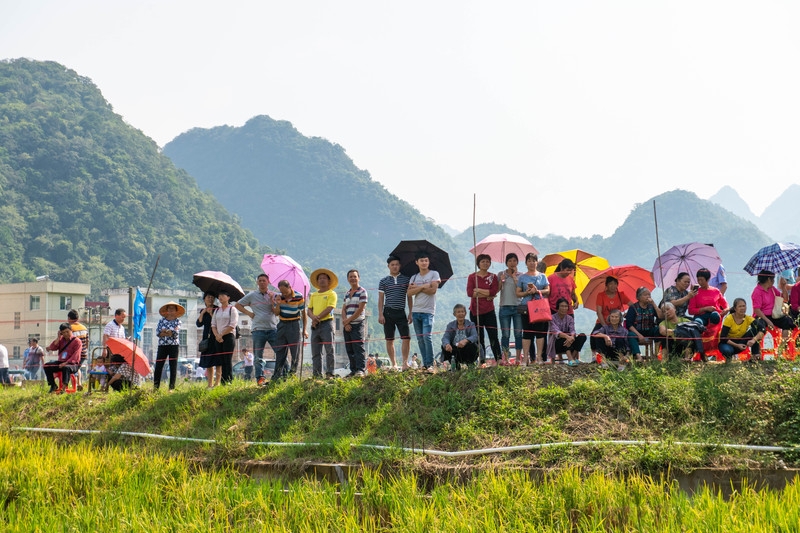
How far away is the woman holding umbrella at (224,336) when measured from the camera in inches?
485

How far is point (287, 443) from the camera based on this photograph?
9.34 m

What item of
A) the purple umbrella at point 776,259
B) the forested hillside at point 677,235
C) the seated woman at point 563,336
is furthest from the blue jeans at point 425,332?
the forested hillside at point 677,235

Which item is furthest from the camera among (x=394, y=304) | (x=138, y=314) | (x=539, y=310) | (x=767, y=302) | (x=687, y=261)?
(x=138, y=314)

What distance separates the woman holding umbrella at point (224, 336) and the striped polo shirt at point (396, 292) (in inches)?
95.1

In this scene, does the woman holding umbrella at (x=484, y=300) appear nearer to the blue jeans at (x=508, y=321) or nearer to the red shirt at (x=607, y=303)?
the blue jeans at (x=508, y=321)

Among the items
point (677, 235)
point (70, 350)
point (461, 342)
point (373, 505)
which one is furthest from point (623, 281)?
point (677, 235)

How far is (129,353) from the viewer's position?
44.5 ft

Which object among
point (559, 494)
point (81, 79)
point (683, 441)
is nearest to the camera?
point (559, 494)

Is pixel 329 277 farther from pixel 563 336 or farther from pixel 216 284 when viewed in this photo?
pixel 563 336

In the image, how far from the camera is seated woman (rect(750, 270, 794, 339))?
423 inches

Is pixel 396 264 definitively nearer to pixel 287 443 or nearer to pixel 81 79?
pixel 287 443

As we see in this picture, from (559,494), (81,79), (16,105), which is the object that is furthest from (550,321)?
(81,79)

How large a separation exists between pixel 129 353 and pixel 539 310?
681 cm

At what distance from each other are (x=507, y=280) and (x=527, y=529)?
17.7 feet
